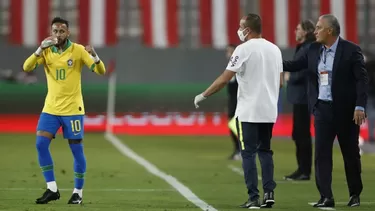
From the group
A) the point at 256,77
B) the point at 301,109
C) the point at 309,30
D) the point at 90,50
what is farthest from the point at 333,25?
the point at 301,109

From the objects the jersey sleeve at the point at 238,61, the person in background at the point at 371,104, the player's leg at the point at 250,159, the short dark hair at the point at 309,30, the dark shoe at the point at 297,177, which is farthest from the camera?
the person in background at the point at 371,104

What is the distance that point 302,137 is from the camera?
15555 millimetres

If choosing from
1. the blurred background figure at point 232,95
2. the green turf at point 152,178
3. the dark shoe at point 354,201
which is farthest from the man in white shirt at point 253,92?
the blurred background figure at point 232,95

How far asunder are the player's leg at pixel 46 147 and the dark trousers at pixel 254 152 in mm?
1973

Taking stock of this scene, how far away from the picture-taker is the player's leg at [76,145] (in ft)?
38.9

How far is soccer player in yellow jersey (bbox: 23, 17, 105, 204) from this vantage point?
11.8 meters

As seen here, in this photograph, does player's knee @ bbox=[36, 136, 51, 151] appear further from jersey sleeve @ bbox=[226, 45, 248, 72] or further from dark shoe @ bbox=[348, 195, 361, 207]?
dark shoe @ bbox=[348, 195, 361, 207]

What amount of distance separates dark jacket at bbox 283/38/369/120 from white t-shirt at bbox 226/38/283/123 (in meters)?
0.48

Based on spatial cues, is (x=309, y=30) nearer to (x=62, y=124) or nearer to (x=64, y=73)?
(x=64, y=73)

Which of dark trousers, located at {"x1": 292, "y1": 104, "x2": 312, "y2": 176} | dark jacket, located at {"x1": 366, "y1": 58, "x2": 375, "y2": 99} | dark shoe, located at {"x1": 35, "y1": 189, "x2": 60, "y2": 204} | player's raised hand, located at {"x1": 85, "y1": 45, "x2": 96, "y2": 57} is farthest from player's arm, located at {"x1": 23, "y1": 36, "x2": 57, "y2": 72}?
dark jacket, located at {"x1": 366, "y1": 58, "x2": 375, "y2": 99}

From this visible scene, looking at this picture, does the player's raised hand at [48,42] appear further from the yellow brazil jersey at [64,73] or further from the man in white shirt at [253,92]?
the man in white shirt at [253,92]

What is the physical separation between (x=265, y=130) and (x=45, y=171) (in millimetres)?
2356

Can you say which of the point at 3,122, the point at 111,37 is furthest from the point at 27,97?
the point at 111,37

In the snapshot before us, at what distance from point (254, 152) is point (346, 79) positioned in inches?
47.2
